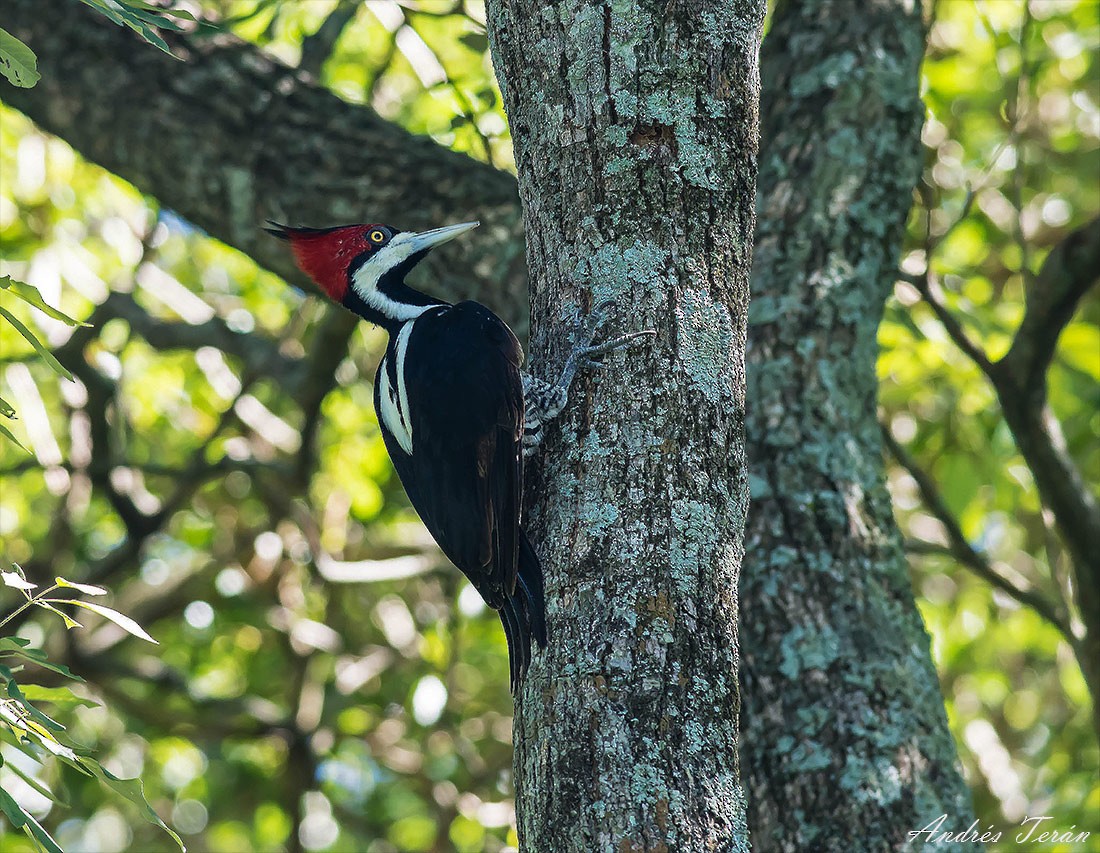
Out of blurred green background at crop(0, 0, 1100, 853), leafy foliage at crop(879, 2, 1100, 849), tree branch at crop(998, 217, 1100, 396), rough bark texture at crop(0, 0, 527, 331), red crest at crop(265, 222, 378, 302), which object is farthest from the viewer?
blurred green background at crop(0, 0, 1100, 853)

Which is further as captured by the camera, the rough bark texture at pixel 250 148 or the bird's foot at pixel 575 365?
the rough bark texture at pixel 250 148

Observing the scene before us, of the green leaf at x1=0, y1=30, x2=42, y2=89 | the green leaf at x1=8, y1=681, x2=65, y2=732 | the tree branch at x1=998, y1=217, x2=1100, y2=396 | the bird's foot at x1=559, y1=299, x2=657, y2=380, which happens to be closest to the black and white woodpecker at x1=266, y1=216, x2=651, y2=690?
the bird's foot at x1=559, y1=299, x2=657, y2=380

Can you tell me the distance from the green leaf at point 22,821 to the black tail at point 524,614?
2.48 ft

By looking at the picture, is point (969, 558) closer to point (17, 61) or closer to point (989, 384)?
point (989, 384)

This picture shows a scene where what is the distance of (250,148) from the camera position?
3607mm

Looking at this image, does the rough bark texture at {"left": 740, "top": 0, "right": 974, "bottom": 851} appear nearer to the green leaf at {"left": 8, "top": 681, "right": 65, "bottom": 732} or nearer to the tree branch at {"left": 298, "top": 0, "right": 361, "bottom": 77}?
the tree branch at {"left": 298, "top": 0, "right": 361, "bottom": 77}

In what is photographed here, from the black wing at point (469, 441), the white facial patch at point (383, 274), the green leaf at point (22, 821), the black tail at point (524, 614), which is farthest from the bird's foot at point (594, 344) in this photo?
the white facial patch at point (383, 274)

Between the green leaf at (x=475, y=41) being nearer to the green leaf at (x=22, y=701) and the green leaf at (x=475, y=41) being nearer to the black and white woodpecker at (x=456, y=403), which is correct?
the black and white woodpecker at (x=456, y=403)

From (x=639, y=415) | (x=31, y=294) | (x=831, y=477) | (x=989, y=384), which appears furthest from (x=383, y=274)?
(x=989, y=384)

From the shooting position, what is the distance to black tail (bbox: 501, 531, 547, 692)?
2053 millimetres

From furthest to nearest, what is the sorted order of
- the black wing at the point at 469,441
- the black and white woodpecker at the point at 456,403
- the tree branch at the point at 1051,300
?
the tree branch at the point at 1051,300
the black wing at the point at 469,441
the black and white woodpecker at the point at 456,403

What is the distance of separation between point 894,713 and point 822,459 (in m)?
0.64

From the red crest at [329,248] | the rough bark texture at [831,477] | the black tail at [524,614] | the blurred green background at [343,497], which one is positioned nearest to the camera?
the black tail at [524,614]

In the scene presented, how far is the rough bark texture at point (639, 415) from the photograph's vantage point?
1.74m
